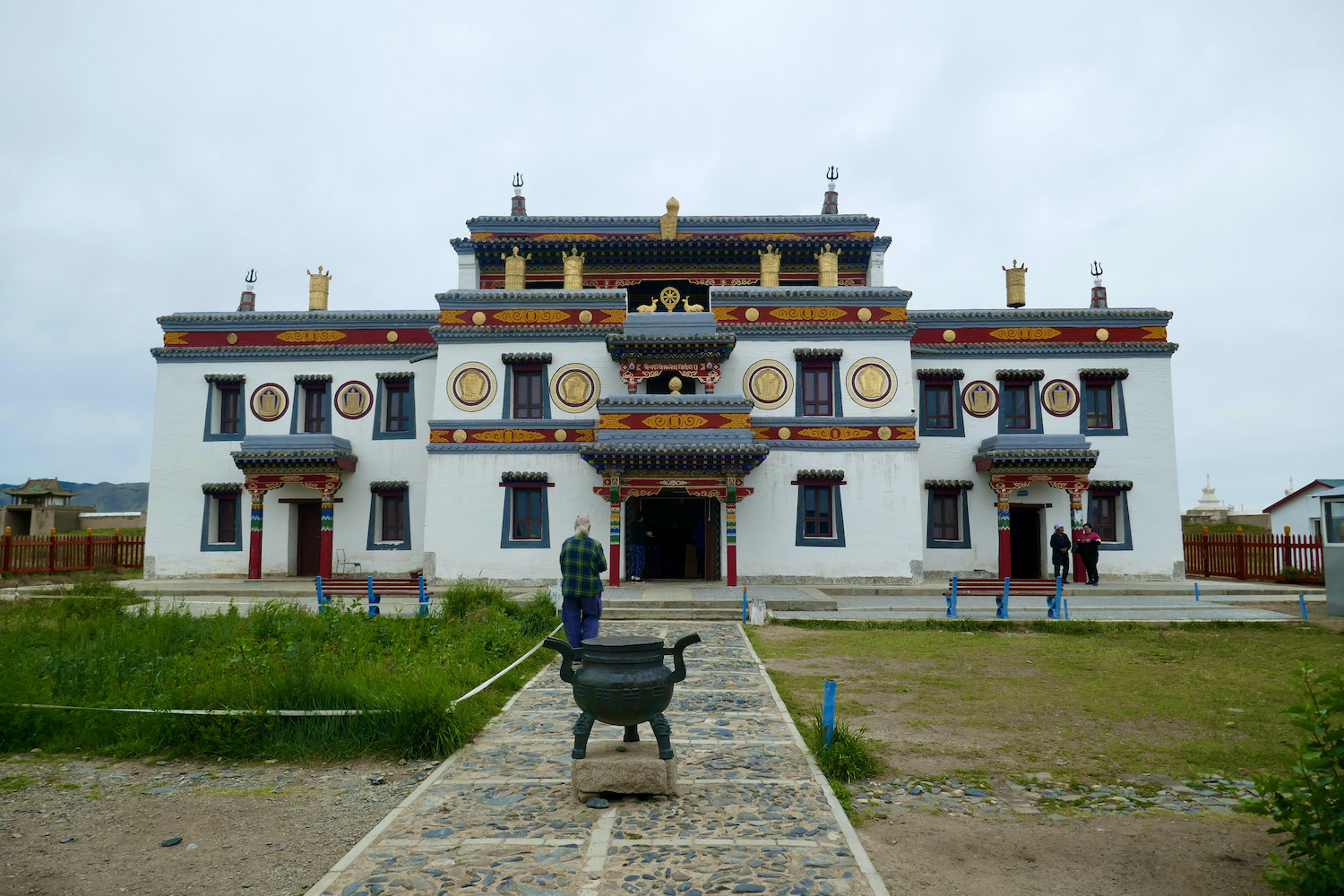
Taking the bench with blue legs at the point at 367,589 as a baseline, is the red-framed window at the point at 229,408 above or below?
above

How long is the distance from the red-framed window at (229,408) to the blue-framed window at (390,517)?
5.04 metres

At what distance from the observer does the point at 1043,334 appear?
78.0 feet

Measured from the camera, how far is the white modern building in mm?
21250

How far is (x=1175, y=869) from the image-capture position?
15.0 feet

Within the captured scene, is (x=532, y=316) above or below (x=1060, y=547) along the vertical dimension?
above

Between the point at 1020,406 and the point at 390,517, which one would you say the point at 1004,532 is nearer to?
the point at 1020,406

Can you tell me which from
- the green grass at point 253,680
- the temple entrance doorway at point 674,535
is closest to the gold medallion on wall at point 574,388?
the temple entrance doorway at point 674,535

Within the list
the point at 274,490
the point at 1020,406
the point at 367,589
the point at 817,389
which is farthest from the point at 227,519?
the point at 1020,406

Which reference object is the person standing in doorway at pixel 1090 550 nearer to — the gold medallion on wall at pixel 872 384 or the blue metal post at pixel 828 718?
the gold medallion on wall at pixel 872 384

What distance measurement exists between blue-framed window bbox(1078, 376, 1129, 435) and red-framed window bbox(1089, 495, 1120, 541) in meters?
2.00

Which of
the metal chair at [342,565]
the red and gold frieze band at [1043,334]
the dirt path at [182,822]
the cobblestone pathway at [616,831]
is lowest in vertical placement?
the dirt path at [182,822]

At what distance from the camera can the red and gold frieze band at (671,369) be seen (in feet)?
70.6

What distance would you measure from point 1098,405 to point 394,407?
865 inches

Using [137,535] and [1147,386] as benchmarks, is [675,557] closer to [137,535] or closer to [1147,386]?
[1147,386]
